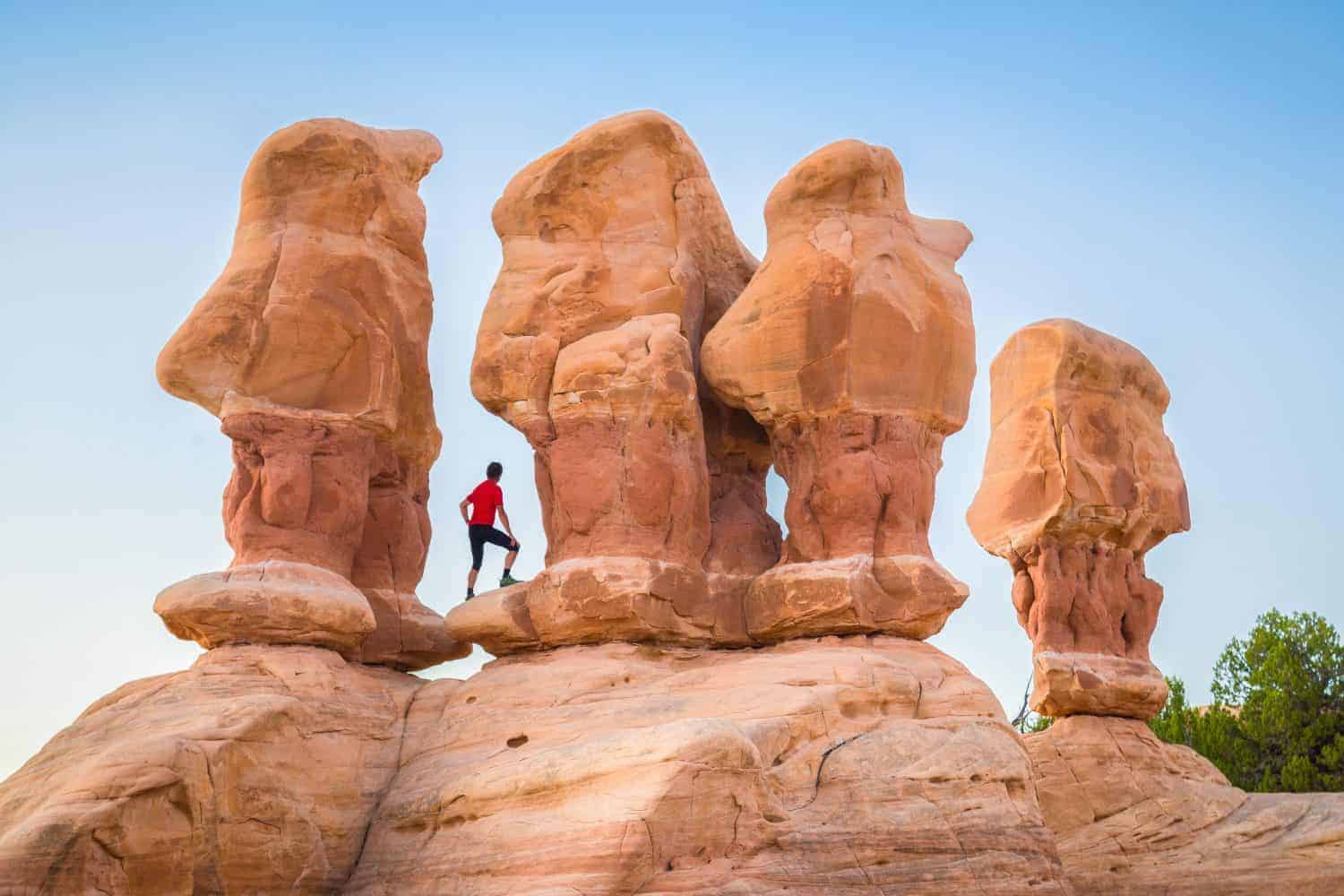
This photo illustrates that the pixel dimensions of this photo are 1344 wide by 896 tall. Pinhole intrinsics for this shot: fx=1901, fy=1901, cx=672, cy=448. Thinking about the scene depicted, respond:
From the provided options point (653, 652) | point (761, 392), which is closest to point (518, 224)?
point (761, 392)

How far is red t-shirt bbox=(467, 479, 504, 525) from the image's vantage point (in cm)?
1582

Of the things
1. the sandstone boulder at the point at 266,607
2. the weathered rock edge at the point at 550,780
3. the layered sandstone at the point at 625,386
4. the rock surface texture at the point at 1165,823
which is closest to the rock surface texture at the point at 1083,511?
the rock surface texture at the point at 1165,823

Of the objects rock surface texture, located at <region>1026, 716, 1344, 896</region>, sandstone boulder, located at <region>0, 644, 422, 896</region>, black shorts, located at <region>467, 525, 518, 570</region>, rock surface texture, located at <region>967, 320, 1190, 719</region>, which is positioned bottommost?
sandstone boulder, located at <region>0, 644, 422, 896</region>

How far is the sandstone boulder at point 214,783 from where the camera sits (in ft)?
39.0

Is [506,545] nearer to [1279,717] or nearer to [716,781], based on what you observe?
[716,781]

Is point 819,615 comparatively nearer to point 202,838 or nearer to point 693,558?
point 693,558

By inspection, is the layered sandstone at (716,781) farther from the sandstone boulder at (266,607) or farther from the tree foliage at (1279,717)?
the tree foliage at (1279,717)

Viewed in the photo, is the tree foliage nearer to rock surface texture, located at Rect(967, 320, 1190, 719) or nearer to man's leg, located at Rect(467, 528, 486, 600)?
rock surface texture, located at Rect(967, 320, 1190, 719)

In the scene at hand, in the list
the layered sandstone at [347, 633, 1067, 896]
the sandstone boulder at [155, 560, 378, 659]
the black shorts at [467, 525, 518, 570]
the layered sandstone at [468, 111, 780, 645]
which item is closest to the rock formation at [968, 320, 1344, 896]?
the layered sandstone at [468, 111, 780, 645]

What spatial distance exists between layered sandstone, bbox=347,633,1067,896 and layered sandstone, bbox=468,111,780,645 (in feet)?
1.75

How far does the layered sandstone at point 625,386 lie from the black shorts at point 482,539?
2.75 feet

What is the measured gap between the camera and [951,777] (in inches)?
498

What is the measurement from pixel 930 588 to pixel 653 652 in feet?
7.01

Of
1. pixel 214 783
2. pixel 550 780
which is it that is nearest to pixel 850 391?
pixel 550 780
